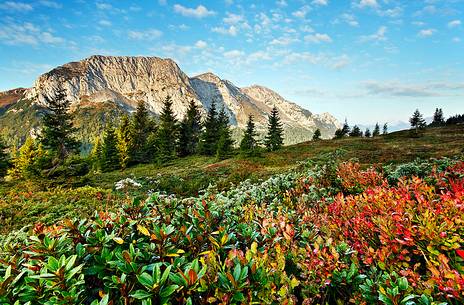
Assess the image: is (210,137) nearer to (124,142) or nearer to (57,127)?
(124,142)

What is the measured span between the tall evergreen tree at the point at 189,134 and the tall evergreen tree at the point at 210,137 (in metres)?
2.79

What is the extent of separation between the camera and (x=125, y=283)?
167cm

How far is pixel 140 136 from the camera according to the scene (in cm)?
4719

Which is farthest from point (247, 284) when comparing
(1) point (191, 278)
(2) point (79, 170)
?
(2) point (79, 170)

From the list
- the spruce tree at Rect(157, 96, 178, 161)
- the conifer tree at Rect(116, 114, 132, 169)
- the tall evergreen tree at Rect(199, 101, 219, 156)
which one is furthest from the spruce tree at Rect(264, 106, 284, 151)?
the conifer tree at Rect(116, 114, 132, 169)

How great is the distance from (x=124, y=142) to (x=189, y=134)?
12.4 metres

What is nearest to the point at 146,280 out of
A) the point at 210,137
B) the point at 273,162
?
the point at 273,162

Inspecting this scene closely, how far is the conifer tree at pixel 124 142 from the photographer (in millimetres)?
40812

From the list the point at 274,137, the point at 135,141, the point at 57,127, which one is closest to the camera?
the point at 57,127

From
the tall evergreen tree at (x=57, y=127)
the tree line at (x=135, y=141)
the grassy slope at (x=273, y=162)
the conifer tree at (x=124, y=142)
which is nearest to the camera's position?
the grassy slope at (x=273, y=162)

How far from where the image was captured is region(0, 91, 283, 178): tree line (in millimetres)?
37688

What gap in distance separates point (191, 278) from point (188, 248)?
31.5 inches

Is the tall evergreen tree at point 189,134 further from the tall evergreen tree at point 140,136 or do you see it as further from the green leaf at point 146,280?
the green leaf at point 146,280

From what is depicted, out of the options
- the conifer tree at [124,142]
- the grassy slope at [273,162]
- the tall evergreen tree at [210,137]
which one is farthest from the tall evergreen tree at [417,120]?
the conifer tree at [124,142]
